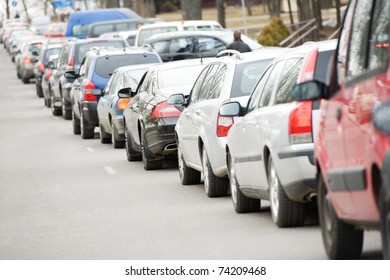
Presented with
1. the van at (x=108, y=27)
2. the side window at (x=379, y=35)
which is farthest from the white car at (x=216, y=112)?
the van at (x=108, y=27)

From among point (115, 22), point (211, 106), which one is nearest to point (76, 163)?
point (211, 106)

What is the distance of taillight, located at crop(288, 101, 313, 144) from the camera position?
36.3 feet

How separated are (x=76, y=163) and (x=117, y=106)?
6.02 feet

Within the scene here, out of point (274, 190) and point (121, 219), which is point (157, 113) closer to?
point (121, 219)

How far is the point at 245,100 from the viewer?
14.6 meters

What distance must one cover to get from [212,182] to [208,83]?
1.59m

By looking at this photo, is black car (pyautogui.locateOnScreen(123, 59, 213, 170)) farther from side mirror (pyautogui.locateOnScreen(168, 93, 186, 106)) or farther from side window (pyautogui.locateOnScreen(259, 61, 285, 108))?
side window (pyautogui.locateOnScreen(259, 61, 285, 108))

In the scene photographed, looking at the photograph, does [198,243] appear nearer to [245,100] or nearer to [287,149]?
[287,149]

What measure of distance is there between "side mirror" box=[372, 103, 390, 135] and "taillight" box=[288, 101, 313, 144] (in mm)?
3714

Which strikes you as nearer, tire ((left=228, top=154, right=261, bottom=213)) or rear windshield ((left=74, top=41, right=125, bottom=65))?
tire ((left=228, top=154, right=261, bottom=213))

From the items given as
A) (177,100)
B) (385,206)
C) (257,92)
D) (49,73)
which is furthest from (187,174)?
(49,73)

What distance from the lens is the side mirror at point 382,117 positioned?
7.07 meters

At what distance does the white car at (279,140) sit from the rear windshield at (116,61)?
43.0 feet

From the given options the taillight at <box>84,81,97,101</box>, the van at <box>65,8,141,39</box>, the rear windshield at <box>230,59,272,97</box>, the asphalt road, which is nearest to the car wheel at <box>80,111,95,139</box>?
the taillight at <box>84,81,97,101</box>
